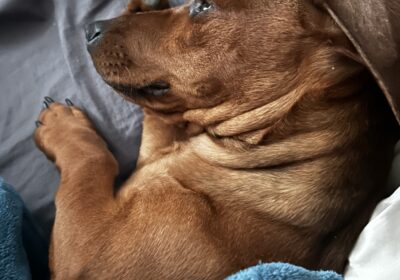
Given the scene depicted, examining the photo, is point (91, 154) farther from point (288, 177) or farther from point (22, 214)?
point (288, 177)

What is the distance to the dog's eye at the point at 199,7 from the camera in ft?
6.46

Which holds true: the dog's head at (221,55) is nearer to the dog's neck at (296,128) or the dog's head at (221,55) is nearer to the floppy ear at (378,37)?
the dog's neck at (296,128)

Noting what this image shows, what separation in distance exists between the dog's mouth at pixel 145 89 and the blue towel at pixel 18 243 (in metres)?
0.46

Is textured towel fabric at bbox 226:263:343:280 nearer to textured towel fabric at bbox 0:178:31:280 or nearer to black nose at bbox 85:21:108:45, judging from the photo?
textured towel fabric at bbox 0:178:31:280

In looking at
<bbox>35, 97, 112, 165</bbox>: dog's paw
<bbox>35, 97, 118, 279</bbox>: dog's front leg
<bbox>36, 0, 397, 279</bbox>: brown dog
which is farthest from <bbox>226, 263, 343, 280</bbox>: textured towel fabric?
<bbox>35, 97, 112, 165</bbox>: dog's paw

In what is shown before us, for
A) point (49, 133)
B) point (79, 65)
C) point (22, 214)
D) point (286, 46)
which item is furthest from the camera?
point (79, 65)

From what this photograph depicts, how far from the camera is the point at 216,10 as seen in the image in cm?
195

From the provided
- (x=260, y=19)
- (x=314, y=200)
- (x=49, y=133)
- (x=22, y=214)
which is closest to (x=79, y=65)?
(x=49, y=133)

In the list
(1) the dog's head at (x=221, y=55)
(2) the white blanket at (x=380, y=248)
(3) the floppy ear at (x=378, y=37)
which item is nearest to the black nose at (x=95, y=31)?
(1) the dog's head at (x=221, y=55)

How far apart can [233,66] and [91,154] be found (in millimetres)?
564

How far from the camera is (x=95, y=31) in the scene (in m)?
2.07

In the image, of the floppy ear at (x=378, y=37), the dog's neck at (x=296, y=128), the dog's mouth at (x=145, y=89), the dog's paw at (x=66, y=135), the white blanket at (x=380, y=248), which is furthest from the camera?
the dog's paw at (x=66, y=135)

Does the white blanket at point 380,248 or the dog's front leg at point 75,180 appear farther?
the dog's front leg at point 75,180

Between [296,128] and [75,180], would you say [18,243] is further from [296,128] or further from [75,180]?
[296,128]
